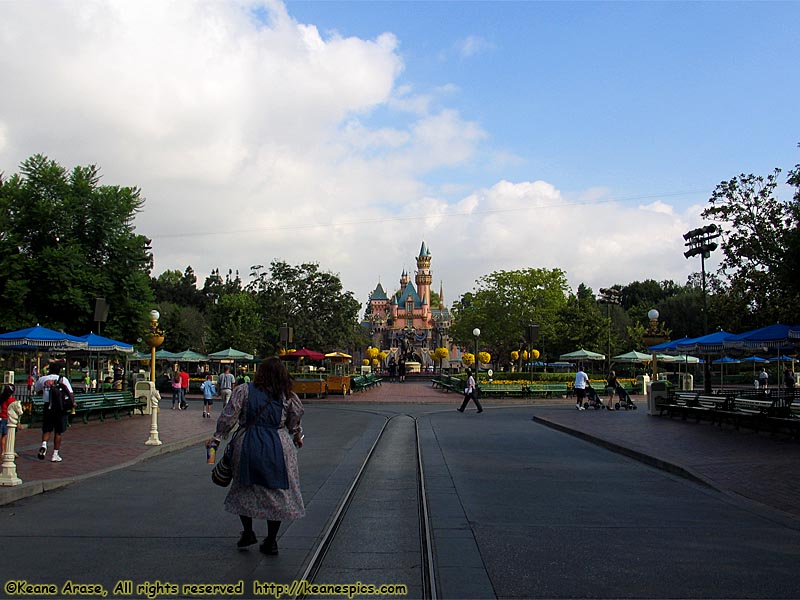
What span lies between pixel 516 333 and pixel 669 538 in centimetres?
6241

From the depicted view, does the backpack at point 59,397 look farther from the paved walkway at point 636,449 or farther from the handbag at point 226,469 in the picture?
the handbag at point 226,469

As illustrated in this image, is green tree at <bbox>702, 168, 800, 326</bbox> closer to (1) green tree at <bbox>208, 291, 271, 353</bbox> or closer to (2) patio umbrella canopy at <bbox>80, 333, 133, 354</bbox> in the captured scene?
(2) patio umbrella canopy at <bbox>80, 333, 133, 354</bbox>

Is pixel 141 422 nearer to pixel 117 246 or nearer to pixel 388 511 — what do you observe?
pixel 388 511

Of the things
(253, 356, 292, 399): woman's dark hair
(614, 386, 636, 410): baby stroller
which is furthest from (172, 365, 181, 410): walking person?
(253, 356, 292, 399): woman's dark hair

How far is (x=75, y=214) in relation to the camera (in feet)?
132

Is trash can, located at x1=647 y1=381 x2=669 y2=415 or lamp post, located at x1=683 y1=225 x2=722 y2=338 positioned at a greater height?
lamp post, located at x1=683 y1=225 x2=722 y2=338

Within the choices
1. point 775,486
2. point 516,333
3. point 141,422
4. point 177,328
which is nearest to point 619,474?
point 775,486

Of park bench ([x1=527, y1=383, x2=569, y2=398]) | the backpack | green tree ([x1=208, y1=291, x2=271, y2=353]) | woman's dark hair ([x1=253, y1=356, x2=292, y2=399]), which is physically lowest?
park bench ([x1=527, y1=383, x2=569, y2=398])

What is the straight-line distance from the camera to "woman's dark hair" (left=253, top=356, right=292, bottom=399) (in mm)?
6320

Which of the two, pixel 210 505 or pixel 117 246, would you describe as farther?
pixel 117 246

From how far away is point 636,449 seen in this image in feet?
47.7

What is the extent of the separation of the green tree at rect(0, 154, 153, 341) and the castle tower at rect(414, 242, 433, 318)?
107484 millimetres

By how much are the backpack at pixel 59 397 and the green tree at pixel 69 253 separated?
2738 centimetres

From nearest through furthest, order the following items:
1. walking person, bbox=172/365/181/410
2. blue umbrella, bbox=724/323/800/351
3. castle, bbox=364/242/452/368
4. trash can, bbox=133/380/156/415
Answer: blue umbrella, bbox=724/323/800/351 → trash can, bbox=133/380/156/415 → walking person, bbox=172/365/181/410 → castle, bbox=364/242/452/368
